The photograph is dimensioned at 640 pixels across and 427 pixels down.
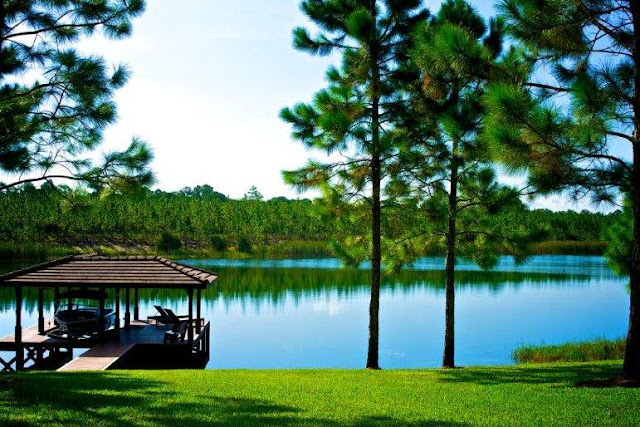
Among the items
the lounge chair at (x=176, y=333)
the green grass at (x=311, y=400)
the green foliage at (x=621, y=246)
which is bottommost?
the lounge chair at (x=176, y=333)

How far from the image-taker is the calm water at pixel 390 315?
61.2 feet

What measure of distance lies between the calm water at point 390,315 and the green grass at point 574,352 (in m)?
0.71

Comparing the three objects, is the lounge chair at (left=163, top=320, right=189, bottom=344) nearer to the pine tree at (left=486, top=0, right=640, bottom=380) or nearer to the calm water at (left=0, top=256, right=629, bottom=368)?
the calm water at (left=0, top=256, right=629, bottom=368)

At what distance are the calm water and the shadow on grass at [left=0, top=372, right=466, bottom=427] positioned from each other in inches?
353

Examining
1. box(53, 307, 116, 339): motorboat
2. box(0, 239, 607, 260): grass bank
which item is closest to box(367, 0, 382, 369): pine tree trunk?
box(53, 307, 116, 339): motorboat

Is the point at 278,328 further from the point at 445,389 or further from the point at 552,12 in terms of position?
the point at 552,12

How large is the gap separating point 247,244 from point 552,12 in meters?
59.1

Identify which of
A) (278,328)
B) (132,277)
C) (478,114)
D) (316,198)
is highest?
(478,114)

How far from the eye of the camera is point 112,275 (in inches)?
594

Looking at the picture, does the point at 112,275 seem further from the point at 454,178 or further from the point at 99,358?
the point at 454,178

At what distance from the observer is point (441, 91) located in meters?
11.7

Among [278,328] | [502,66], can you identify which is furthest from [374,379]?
[278,328]

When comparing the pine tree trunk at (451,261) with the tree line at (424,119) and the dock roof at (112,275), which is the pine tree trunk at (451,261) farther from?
the dock roof at (112,275)

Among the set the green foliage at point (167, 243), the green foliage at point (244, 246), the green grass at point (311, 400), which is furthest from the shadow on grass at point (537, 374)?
the green foliage at point (244, 246)
